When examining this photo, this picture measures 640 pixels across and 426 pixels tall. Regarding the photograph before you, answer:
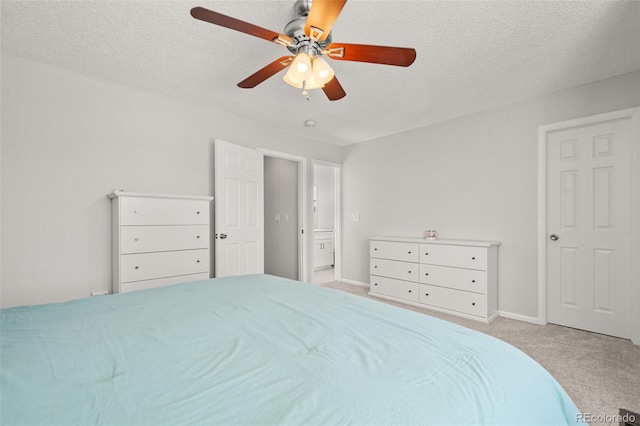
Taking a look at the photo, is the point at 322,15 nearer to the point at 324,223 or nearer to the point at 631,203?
the point at 631,203

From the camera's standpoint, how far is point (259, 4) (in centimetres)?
179

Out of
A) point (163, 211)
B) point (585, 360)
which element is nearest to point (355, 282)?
point (585, 360)

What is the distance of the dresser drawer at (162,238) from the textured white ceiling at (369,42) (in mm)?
1447

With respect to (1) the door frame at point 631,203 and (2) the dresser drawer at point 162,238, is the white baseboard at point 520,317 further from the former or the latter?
(2) the dresser drawer at point 162,238

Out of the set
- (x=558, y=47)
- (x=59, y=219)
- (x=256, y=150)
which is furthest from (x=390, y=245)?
(x=59, y=219)

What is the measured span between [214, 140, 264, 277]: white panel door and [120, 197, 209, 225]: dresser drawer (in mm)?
364

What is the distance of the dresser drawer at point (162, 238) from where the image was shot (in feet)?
8.34

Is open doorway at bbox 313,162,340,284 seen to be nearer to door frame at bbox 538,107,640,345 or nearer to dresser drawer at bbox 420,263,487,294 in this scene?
dresser drawer at bbox 420,263,487,294

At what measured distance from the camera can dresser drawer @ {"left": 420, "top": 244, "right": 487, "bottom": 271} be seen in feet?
10.5

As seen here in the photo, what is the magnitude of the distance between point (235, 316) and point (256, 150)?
2.97 metres

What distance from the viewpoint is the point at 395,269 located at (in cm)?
396

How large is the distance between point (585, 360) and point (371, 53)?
2.86m

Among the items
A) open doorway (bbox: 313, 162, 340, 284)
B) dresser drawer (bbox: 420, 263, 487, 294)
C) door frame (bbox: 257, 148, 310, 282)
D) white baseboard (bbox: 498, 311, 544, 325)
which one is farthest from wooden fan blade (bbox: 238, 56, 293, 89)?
open doorway (bbox: 313, 162, 340, 284)

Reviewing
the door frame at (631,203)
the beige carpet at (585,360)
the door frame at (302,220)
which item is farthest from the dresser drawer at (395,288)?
the door frame at (631,203)
